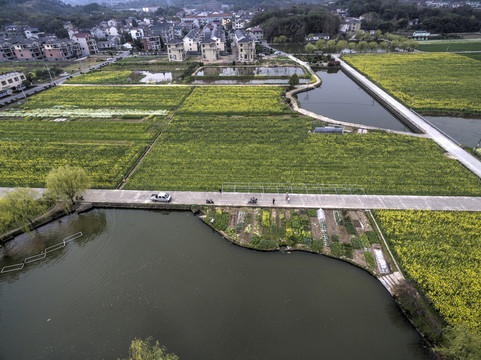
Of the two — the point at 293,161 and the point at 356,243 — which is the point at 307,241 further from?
the point at 293,161

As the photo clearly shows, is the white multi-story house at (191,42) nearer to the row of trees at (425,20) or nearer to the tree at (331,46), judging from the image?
the tree at (331,46)

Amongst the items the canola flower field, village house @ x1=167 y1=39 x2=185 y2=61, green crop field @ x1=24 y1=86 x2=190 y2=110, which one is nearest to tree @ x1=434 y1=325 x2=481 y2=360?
the canola flower field

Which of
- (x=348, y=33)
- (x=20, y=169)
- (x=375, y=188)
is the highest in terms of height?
(x=348, y=33)

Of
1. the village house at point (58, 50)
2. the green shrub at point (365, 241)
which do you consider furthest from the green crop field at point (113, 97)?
the green shrub at point (365, 241)

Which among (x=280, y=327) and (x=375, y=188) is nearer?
(x=280, y=327)

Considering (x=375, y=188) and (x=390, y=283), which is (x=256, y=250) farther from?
(x=375, y=188)

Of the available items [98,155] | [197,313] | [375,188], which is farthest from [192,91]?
[197,313]

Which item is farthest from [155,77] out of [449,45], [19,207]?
[449,45]
